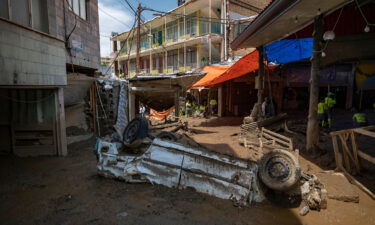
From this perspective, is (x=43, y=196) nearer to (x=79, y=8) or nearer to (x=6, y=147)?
(x=6, y=147)

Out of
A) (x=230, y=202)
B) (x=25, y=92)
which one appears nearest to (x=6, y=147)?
(x=25, y=92)

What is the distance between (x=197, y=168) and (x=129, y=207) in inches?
55.9

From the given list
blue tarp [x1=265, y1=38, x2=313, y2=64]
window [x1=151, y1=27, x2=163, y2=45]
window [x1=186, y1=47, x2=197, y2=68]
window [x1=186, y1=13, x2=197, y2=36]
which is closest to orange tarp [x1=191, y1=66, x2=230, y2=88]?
blue tarp [x1=265, y1=38, x2=313, y2=64]

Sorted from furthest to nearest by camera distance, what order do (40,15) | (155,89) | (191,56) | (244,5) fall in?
(191,56) < (244,5) < (155,89) < (40,15)

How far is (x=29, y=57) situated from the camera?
5453 mm

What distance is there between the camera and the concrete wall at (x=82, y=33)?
7227 mm

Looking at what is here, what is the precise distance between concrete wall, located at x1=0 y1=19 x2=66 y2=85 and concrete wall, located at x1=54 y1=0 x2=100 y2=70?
809mm

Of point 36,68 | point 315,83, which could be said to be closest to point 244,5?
point 315,83

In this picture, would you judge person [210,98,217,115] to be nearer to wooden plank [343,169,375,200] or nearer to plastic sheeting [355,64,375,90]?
plastic sheeting [355,64,375,90]

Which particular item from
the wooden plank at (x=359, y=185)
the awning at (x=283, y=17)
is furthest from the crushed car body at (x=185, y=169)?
the awning at (x=283, y=17)

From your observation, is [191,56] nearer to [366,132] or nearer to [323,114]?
[323,114]

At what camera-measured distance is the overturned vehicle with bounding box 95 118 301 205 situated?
3.61 m

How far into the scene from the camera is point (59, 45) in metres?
6.63

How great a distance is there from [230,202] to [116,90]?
26.1 feet
